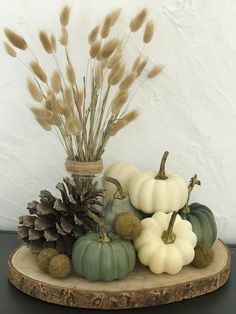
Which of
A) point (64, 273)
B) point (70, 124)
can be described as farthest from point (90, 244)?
point (70, 124)

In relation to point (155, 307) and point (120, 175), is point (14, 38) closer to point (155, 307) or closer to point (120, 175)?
point (120, 175)

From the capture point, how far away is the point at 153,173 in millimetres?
845

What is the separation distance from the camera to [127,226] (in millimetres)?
741

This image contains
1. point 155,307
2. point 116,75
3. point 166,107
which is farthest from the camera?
point 166,107

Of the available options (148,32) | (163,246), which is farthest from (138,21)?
(163,246)

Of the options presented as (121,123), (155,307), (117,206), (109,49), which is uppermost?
(109,49)

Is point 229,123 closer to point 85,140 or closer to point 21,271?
point 85,140

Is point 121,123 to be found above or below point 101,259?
above

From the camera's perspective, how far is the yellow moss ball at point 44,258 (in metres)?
0.74

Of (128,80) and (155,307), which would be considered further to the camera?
(128,80)

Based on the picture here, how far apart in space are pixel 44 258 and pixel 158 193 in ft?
0.65

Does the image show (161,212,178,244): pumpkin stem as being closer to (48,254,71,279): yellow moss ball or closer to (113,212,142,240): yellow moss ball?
(113,212,142,240): yellow moss ball

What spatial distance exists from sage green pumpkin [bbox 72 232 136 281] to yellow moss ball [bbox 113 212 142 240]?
0.04 ft

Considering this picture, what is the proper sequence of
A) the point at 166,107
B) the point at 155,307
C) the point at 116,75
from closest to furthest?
1. the point at 155,307
2. the point at 116,75
3. the point at 166,107
